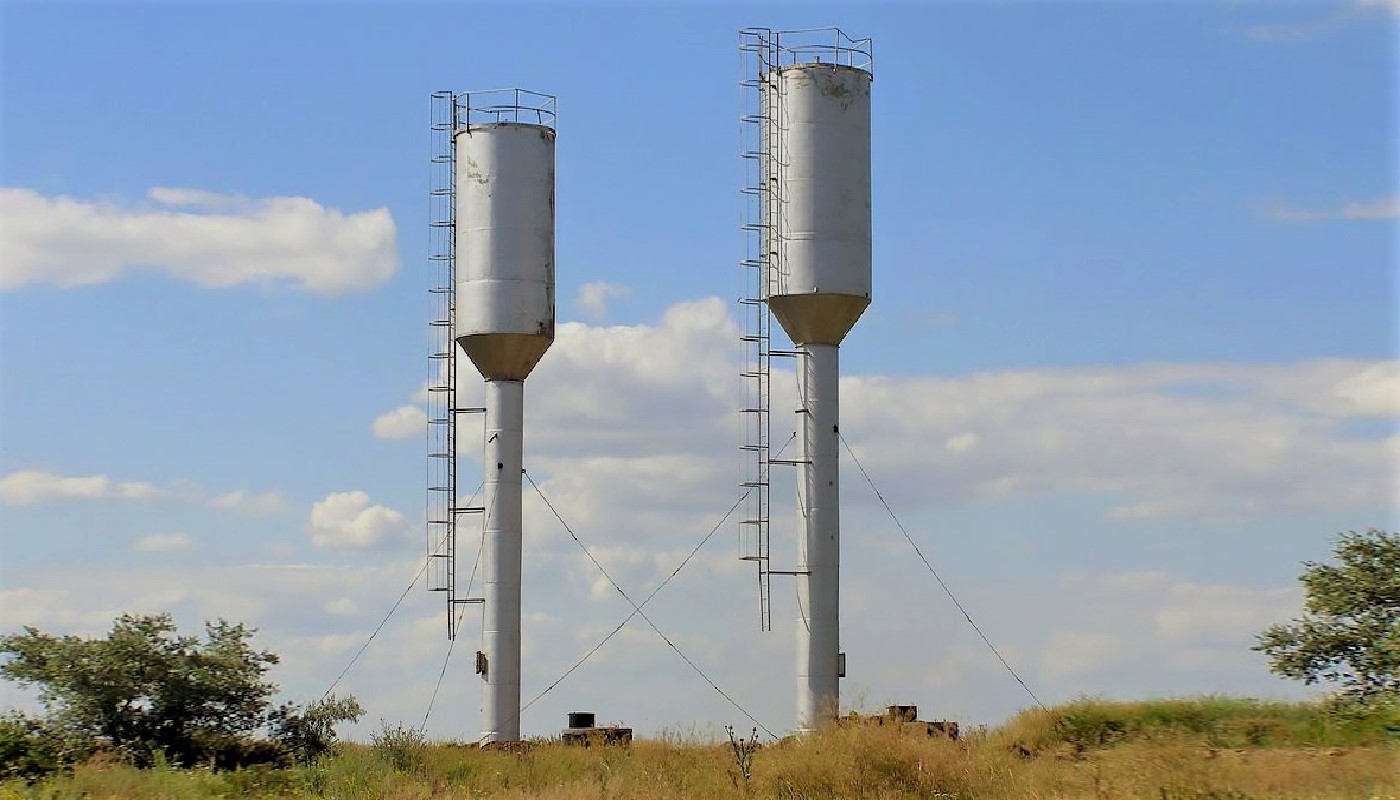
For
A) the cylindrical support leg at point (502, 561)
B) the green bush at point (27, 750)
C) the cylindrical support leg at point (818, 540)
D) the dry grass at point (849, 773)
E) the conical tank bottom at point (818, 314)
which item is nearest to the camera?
the dry grass at point (849, 773)

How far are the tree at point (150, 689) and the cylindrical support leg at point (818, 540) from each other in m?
10.0

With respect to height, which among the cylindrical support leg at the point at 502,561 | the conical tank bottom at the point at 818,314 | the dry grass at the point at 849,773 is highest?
the conical tank bottom at the point at 818,314

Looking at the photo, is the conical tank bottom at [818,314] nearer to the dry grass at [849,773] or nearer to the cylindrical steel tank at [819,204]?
the cylindrical steel tank at [819,204]

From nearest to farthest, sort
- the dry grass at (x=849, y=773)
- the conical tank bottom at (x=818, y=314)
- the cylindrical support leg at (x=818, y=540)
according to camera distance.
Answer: the dry grass at (x=849, y=773) < the cylindrical support leg at (x=818, y=540) < the conical tank bottom at (x=818, y=314)

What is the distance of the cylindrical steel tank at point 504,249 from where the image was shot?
125 ft

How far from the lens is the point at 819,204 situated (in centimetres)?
3703

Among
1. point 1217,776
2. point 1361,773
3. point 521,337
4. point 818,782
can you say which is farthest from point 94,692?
point 1361,773

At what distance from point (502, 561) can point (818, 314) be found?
874 cm

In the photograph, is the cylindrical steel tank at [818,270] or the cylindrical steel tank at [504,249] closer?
the cylindrical steel tank at [818,270]

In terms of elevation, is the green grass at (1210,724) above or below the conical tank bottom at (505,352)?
below

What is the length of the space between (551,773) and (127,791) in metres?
7.55

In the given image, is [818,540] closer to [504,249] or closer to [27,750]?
[504,249]

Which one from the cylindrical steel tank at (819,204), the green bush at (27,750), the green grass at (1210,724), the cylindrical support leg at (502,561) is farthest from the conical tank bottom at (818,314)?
the green bush at (27,750)

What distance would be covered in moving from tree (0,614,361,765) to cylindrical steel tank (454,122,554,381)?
8.69 meters
